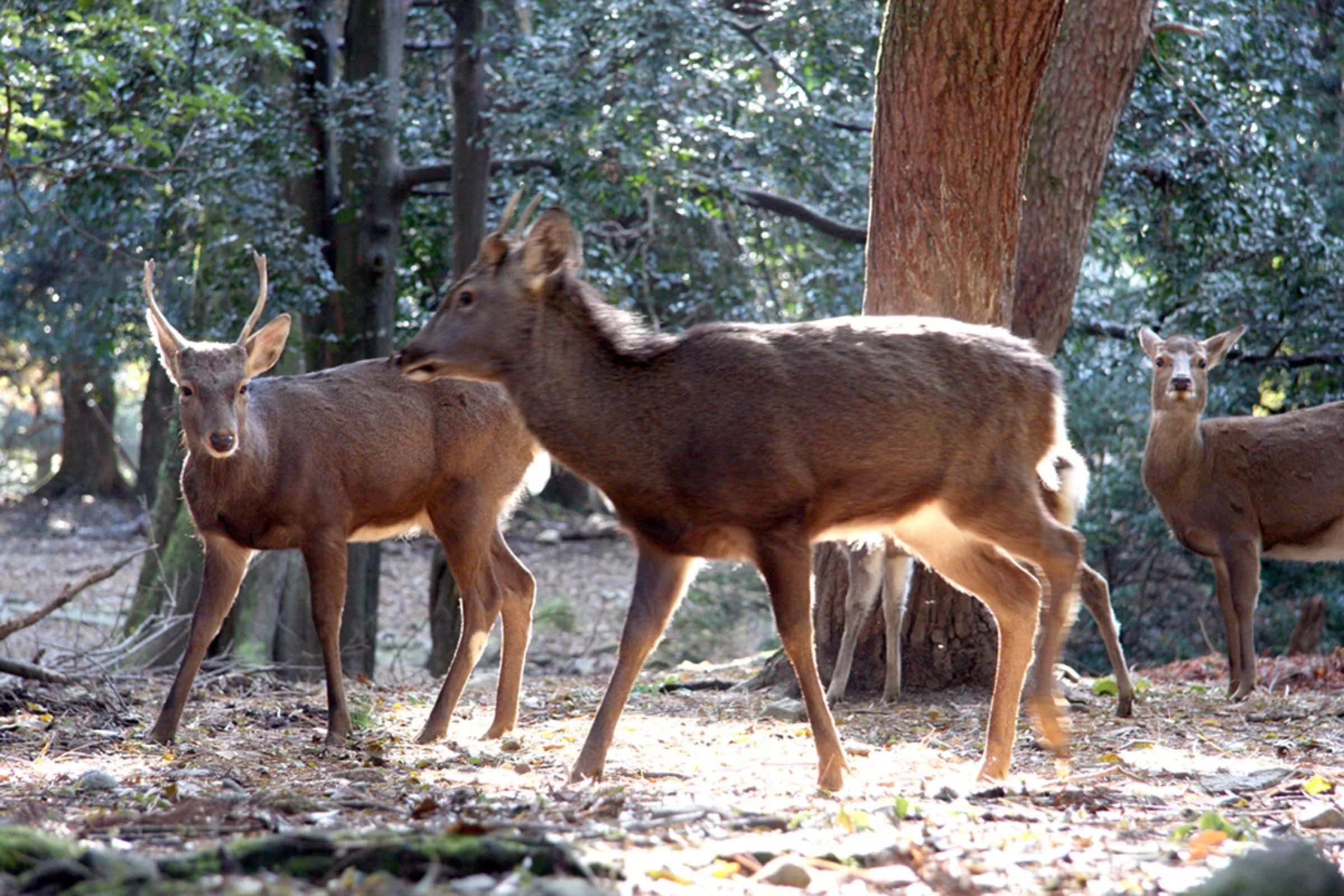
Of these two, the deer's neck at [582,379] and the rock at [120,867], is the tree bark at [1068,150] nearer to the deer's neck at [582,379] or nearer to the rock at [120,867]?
the deer's neck at [582,379]

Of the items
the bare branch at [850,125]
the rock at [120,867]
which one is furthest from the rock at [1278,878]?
the bare branch at [850,125]

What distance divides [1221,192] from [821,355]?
720 cm

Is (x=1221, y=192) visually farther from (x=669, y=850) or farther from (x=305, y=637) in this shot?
(x=669, y=850)

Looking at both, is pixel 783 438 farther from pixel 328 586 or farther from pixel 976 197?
pixel 328 586

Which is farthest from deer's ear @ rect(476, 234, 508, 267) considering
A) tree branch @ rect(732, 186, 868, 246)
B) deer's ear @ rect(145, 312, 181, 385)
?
tree branch @ rect(732, 186, 868, 246)

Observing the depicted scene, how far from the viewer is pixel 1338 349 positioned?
12.2 meters

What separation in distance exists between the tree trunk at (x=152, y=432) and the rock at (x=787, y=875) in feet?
51.8

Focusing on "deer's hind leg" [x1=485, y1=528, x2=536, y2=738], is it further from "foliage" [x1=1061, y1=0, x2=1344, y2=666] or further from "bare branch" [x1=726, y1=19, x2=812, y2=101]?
"foliage" [x1=1061, y1=0, x2=1344, y2=666]

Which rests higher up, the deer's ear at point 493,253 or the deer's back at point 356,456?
the deer's ear at point 493,253

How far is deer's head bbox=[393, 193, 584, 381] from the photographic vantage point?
5695 mm

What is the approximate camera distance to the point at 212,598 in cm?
700

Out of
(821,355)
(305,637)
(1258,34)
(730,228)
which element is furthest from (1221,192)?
(305,637)

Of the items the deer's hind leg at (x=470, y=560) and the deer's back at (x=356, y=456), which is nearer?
the deer's back at (x=356, y=456)

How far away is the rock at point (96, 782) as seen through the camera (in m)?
5.10
